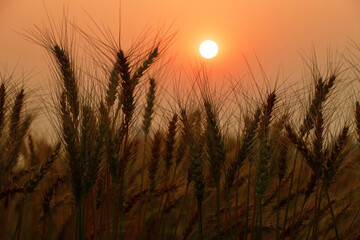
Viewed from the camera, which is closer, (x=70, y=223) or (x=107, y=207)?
(x=107, y=207)

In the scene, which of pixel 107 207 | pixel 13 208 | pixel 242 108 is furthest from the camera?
pixel 13 208

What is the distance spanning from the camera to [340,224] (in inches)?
93.0

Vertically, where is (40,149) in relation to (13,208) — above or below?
above

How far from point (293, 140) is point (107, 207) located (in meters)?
0.97

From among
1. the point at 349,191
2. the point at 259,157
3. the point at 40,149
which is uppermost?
the point at 40,149

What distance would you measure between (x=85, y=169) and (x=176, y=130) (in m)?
0.84

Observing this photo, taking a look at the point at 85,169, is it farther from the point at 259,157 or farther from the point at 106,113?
the point at 259,157

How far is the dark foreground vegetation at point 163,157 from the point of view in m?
1.68

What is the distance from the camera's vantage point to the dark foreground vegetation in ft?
5.52

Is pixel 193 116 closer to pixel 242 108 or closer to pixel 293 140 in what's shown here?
pixel 242 108

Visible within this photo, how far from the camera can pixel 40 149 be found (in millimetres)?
3068

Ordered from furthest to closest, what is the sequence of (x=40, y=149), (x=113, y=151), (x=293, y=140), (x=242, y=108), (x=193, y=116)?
(x=40, y=149)
(x=193, y=116)
(x=242, y=108)
(x=293, y=140)
(x=113, y=151)

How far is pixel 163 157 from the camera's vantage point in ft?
7.37

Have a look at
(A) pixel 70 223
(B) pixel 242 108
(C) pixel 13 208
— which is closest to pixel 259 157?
(B) pixel 242 108
